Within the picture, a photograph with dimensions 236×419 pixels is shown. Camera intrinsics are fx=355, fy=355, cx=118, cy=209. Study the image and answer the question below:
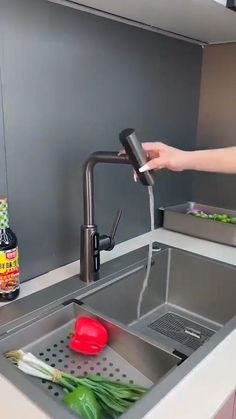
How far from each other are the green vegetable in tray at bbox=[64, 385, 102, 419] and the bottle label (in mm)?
307

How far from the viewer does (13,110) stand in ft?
2.88

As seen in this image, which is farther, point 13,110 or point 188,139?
point 188,139

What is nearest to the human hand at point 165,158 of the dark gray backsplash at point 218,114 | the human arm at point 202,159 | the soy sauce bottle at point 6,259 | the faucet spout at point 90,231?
the human arm at point 202,159

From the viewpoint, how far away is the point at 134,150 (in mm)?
804

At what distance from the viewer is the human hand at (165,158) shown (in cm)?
86

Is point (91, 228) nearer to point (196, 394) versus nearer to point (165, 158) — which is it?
point (165, 158)

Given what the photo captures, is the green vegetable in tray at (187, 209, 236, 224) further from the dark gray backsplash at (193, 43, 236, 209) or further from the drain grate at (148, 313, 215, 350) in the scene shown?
the drain grate at (148, 313, 215, 350)

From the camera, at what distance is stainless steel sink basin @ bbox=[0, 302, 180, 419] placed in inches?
29.9

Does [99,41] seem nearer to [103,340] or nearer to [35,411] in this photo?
[103,340]

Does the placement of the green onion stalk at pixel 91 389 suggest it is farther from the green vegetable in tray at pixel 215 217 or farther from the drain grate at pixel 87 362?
the green vegetable in tray at pixel 215 217

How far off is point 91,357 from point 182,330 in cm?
37

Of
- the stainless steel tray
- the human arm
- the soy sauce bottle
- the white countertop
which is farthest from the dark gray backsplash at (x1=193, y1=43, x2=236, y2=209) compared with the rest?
the soy sauce bottle

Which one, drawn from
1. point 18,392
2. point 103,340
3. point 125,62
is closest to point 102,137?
point 125,62

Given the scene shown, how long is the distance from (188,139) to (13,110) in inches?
34.5
